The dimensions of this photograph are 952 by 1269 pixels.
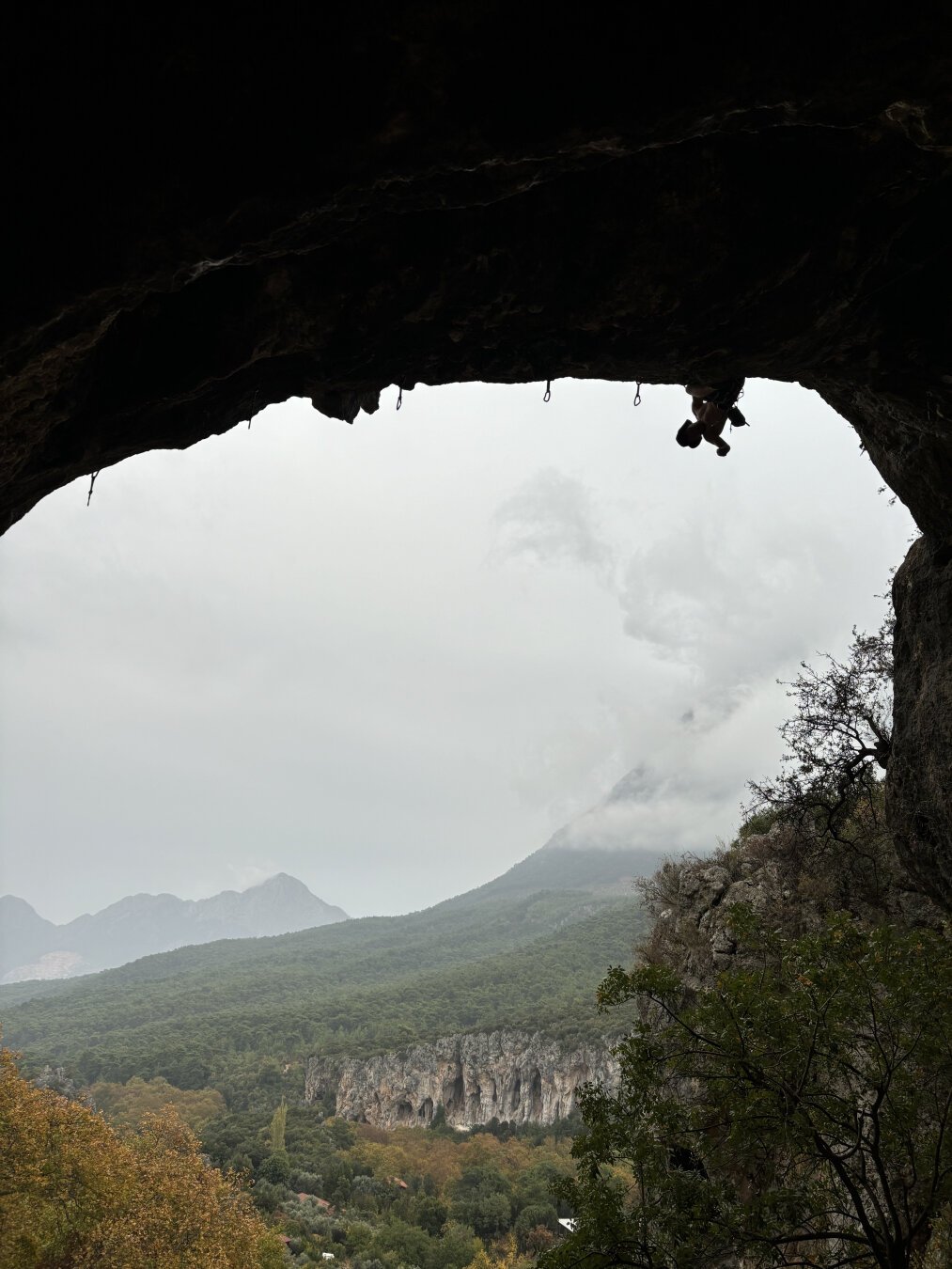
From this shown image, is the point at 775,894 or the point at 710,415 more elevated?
the point at 710,415

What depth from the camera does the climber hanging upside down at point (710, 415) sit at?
1112 cm

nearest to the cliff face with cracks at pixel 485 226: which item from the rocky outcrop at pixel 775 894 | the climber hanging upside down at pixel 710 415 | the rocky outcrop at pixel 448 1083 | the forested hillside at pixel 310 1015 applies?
the climber hanging upside down at pixel 710 415

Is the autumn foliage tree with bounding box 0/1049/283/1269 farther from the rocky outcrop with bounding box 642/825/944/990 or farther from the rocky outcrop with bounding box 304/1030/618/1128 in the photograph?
the rocky outcrop with bounding box 304/1030/618/1128

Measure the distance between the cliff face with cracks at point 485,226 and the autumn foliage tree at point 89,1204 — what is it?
91.8ft

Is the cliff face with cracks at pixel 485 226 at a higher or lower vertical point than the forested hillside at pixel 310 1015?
higher

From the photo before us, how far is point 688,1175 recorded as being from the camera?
316 inches

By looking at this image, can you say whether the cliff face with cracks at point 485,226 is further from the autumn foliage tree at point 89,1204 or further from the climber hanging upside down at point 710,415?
the autumn foliage tree at point 89,1204

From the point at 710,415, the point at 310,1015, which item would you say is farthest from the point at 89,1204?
the point at 310,1015

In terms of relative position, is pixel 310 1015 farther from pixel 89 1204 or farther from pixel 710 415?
pixel 710 415

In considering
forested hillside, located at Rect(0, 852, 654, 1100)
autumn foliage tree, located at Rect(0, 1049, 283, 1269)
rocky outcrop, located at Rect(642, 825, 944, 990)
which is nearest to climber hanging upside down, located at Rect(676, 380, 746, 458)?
rocky outcrop, located at Rect(642, 825, 944, 990)

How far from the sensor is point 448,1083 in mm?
110438

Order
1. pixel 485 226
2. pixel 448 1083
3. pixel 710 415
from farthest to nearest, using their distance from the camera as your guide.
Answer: pixel 448 1083 < pixel 710 415 < pixel 485 226

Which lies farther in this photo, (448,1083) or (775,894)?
(448,1083)

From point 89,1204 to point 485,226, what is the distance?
3653 cm
